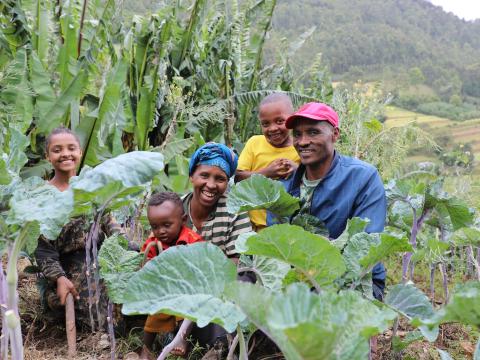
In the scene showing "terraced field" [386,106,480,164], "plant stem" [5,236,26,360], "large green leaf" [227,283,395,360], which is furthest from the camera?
"terraced field" [386,106,480,164]

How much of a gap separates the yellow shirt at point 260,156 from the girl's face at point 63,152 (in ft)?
3.07

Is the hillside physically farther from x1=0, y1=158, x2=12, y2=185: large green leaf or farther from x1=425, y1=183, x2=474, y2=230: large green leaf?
x1=0, y1=158, x2=12, y2=185: large green leaf

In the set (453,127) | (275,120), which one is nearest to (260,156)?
(275,120)

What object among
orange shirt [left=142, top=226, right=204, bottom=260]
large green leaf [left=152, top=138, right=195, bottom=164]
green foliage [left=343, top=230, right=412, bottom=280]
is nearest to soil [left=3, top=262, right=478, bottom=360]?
orange shirt [left=142, top=226, right=204, bottom=260]

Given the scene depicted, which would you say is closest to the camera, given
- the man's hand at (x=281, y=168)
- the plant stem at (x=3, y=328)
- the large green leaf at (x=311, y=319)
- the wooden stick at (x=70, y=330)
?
the large green leaf at (x=311, y=319)

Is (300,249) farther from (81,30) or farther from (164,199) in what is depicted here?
(81,30)

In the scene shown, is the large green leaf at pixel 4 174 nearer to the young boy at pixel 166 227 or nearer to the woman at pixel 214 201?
the young boy at pixel 166 227

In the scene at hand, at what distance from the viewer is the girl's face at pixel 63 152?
2.57 m

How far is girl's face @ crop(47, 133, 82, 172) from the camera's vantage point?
2.57 metres

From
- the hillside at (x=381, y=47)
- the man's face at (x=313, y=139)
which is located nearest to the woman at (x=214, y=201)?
the man's face at (x=313, y=139)

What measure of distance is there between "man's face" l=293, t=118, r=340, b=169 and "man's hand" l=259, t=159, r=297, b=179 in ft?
0.98

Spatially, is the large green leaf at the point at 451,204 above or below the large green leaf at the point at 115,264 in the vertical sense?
above

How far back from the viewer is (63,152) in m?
2.57

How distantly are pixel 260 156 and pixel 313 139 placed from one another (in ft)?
2.16
